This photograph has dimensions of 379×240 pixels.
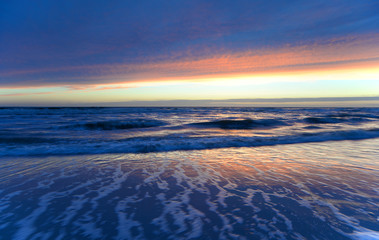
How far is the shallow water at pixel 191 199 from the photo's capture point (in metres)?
2.40

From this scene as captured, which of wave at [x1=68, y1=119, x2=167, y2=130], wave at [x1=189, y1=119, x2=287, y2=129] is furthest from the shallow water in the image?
wave at [x1=189, y1=119, x2=287, y2=129]

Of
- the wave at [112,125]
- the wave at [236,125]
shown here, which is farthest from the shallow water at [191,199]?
the wave at [236,125]

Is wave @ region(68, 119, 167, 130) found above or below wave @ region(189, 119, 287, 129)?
above

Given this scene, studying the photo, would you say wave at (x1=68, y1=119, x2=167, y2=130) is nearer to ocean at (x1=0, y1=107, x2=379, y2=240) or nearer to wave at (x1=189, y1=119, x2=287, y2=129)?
wave at (x1=189, y1=119, x2=287, y2=129)

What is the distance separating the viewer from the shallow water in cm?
240

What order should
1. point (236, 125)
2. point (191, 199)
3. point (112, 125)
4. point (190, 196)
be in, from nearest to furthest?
point (191, 199)
point (190, 196)
point (112, 125)
point (236, 125)

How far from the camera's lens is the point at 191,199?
10.7ft

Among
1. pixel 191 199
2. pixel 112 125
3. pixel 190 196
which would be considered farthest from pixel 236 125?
pixel 191 199

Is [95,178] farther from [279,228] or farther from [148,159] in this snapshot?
[279,228]

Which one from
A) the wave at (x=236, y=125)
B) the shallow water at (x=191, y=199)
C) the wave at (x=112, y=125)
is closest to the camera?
the shallow water at (x=191, y=199)

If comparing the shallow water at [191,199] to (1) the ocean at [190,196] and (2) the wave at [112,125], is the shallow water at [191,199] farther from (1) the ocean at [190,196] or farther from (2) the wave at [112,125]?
(2) the wave at [112,125]

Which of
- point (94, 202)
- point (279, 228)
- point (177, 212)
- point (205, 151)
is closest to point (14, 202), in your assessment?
point (94, 202)

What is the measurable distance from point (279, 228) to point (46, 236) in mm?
2551

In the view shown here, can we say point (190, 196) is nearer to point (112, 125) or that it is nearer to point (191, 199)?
point (191, 199)
